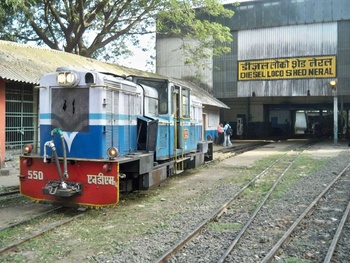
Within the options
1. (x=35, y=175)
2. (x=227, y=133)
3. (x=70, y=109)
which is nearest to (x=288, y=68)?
(x=227, y=133)

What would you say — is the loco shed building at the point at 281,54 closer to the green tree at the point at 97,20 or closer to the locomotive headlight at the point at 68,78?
the green tree at the point at 97,20

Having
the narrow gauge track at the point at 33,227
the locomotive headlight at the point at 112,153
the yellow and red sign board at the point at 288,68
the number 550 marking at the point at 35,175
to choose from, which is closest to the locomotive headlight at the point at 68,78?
the locomotive headlight at the point at 112,153

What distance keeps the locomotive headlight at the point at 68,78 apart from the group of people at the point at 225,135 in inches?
713

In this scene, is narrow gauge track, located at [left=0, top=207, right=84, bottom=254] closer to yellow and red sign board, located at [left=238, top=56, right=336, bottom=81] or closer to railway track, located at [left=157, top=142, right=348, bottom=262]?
railway track, located at [left=157, top=142, right=348, bottom=262]

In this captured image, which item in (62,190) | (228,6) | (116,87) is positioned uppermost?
(228,6)

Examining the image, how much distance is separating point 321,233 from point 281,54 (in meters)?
22.5

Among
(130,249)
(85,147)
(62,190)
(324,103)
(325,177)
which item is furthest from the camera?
(324,103)

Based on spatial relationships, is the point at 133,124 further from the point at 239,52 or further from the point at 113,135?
the point at 239,52

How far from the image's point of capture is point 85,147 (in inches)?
263

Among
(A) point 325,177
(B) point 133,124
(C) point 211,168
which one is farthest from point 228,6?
(B) point 133,124

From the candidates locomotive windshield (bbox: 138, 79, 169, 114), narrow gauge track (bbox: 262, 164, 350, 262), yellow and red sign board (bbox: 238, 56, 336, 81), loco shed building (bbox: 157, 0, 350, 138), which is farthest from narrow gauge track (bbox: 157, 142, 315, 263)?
yellow and red sign board (bbox: 238, 56, 336, 81)

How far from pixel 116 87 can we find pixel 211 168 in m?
6.87

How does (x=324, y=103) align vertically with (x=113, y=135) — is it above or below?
above

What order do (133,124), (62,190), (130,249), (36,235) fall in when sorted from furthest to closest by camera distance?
(133,124) < (62,190) < (36,235) < (130,249)
